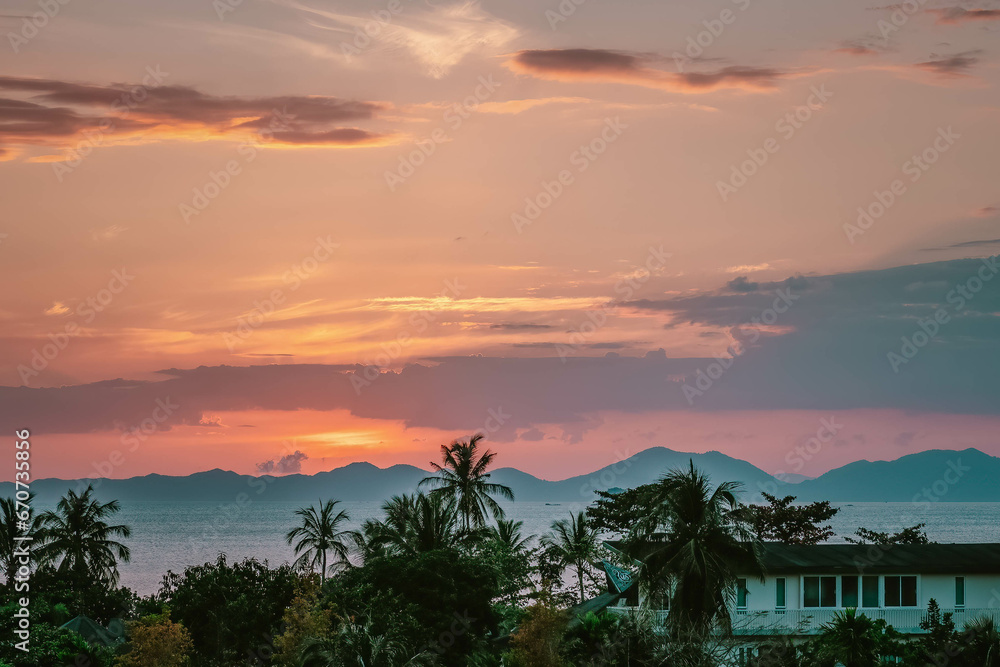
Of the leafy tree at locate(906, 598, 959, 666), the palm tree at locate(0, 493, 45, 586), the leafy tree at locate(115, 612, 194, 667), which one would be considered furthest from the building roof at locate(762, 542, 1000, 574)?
the palm tree at locate(0, 493, 45, 586)

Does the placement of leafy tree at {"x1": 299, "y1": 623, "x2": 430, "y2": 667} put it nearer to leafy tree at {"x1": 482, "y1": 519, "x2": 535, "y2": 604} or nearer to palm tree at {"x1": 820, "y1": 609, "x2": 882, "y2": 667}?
palm tree at {"x1": 820, "y1": 609, "x2": 882, "y2": 667}

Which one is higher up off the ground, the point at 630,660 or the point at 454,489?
the point at 454,489

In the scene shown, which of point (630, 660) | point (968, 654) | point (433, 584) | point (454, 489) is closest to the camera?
point (968, 654)

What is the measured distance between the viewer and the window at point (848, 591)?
154 feet

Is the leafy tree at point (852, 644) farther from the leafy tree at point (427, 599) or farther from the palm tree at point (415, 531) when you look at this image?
the palm tree at point (415, 531)

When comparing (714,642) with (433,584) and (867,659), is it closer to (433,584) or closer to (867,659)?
(867,659)

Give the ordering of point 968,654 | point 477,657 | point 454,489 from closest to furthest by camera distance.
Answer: point 968,654 → point 477,657 → point 454,489

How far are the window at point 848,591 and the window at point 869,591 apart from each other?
324mm

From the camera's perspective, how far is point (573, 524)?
73375mm

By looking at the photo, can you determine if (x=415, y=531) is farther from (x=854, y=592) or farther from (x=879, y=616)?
(x=879, y=616)

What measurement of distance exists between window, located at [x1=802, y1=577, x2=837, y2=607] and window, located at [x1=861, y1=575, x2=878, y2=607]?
1.24 metres

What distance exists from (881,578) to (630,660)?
17936 mm

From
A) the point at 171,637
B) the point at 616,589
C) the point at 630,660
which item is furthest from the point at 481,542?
the point at 630,660

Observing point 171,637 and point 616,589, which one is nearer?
point 171,637
